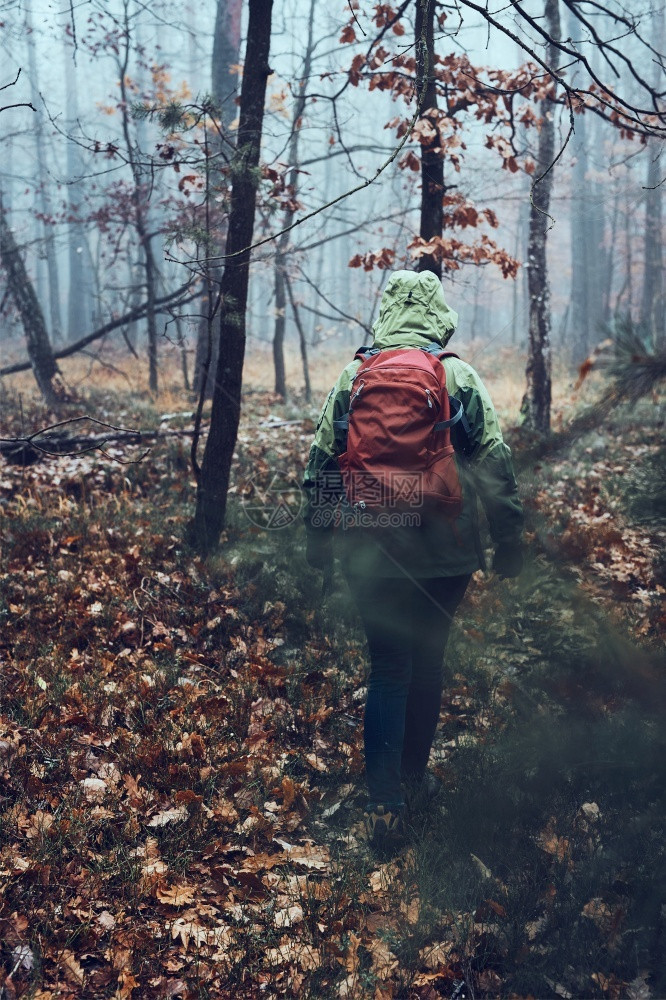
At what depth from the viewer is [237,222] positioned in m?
5.05

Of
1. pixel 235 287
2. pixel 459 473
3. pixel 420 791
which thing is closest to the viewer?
pixel 459 473

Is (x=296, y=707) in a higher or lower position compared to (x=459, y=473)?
lower

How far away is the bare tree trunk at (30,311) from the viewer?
995 centimetres

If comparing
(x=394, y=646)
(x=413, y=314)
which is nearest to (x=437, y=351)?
(x=413, y=314)

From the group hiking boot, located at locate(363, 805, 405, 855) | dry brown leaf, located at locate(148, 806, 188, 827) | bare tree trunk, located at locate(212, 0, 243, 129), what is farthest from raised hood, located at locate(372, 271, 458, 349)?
bare tree trunk, located at locate(212, 0, 243, 129)

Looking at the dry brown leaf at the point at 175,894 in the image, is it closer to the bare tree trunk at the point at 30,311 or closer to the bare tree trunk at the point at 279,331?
the bare tree trunk at the point at 30,311

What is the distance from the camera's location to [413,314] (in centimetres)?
298

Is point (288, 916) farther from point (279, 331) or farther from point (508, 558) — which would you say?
point (279, 331)

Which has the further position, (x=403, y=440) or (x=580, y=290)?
(x=580, y=290)

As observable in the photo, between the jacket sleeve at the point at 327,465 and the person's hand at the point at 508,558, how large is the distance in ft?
2.51

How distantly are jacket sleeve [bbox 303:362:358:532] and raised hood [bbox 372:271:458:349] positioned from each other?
243mm

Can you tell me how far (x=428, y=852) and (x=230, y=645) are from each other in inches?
78.6

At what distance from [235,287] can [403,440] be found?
3.07 metres

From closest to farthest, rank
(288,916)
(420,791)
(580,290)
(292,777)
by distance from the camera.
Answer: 1. (288,916)
2. (420,791)
3. (292,777)
4. (580,290)
